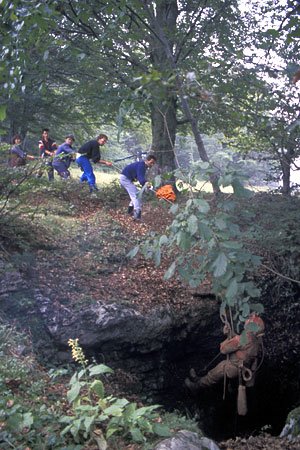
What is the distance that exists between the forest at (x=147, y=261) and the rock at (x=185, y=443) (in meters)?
0.03

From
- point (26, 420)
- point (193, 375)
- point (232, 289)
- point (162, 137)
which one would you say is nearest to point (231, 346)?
point (193, 375)

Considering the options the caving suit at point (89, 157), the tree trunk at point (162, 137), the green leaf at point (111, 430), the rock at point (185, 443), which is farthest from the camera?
the tree trunk at point (162, 137)

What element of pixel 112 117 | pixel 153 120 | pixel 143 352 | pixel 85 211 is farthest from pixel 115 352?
pixel 112 117

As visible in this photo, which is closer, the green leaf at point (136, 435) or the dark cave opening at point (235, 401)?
the green leaf at point (136, 435)

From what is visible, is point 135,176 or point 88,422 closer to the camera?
point 88,422

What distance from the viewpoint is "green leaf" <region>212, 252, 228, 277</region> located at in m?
3.04

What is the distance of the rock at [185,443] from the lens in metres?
4.25

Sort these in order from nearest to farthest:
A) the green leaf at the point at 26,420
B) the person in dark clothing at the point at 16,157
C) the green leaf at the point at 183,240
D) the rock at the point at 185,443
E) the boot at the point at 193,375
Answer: the green leaf at the point at 183,240
the green leaf at the point at 26,420
the rock at the point at 185,443
the person in dark clothing at the point at 16,157
the boot at the point at 193,375

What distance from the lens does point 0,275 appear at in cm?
720

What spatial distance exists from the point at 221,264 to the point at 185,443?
7.42ft

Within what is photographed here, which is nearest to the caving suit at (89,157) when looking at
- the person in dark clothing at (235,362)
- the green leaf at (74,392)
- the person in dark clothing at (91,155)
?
the person in dark clothing at (91,155)

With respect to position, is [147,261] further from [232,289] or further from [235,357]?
[232,289]

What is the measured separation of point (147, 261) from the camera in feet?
30.9

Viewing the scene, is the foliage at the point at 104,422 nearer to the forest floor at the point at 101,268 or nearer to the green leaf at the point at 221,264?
the green leaf at the point at 221,264
